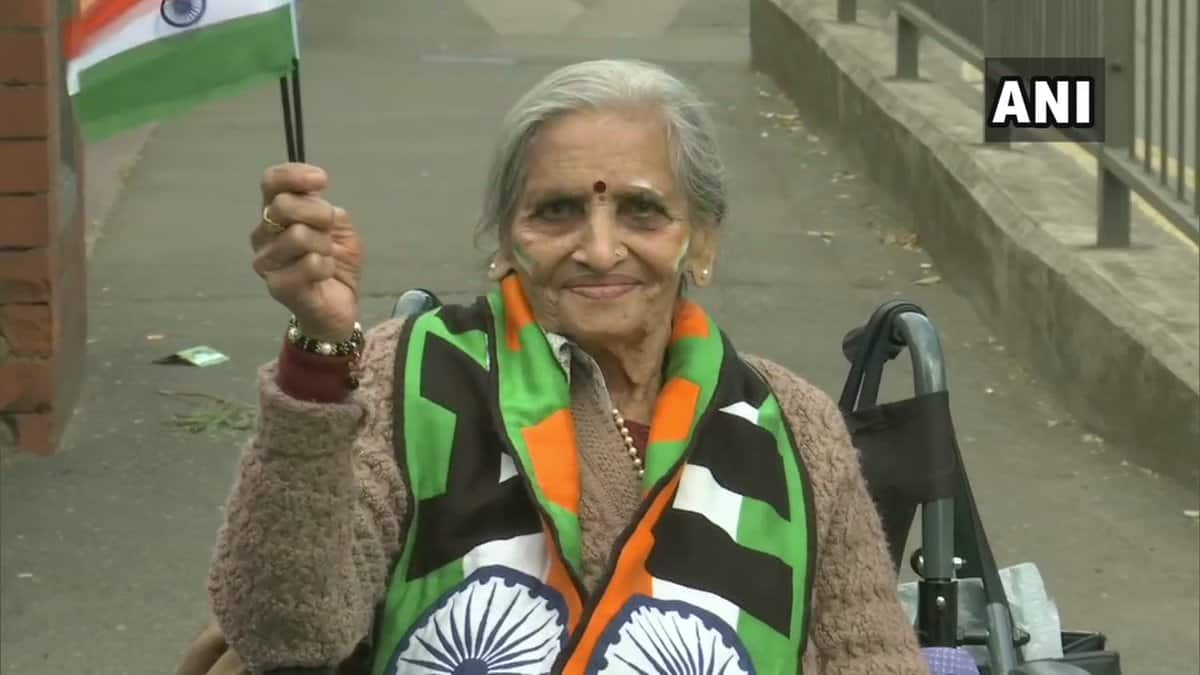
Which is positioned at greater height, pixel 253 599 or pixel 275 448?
pixel 275 448

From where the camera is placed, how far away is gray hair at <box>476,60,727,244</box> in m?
3.31

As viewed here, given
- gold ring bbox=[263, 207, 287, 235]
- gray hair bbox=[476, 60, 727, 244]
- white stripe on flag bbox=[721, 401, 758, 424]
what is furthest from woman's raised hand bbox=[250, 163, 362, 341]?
white stripe on flag bbox=[721, 401, 758, 424]

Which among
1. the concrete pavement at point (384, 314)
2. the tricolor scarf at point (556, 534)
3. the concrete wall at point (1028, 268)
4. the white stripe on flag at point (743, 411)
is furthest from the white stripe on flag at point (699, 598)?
the concrete wall at point (1028, 268)

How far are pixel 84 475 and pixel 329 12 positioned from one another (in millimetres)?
9346

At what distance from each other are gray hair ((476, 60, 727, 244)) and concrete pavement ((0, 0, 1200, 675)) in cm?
206

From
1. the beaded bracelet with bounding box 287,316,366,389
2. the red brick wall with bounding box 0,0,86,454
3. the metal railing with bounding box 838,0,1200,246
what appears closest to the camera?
the beaded bracelet with bounding box 287,316,366,389

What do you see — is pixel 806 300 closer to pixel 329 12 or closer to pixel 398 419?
pixel 398 419

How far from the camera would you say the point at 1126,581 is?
5758 mm

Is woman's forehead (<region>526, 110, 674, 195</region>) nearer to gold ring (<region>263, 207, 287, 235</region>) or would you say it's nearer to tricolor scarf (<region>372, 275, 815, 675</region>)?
tricolor scarf (<region>372, 275, 815, 675</region>)

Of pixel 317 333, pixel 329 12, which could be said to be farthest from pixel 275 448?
pixel 329 12

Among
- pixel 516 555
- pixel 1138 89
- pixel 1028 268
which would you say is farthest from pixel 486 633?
pixel 1028 268

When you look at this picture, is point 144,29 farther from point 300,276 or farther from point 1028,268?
point 1028,268

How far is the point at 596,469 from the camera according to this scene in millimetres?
3305

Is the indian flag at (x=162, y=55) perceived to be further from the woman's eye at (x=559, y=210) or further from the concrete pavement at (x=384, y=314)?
the concrete pavement at (x=384, y=314)
